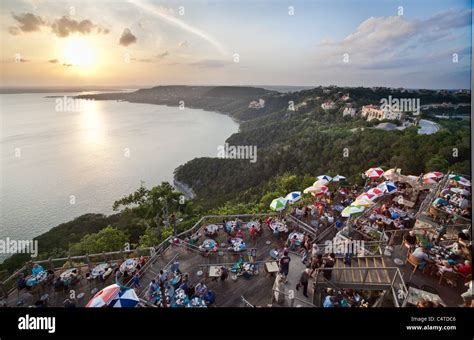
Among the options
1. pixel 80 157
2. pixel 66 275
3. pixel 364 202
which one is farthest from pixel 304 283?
pixel 80 157

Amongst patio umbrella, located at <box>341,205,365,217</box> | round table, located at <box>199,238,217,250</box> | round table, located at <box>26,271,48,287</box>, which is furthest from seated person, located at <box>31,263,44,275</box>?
patio umbrella, located at <box>341,205,365,217</box>

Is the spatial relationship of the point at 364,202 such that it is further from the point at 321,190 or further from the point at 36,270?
the point at 36,270

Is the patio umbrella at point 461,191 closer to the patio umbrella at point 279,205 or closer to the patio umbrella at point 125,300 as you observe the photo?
the patio umbrella at point 279,205

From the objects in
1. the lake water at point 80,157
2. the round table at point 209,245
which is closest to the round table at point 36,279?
the round table at point 209,245

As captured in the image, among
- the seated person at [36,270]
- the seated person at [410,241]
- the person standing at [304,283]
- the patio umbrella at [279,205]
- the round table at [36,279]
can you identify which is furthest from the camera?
the patio umbrella at [279,205]

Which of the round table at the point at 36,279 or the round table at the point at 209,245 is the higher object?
the round table at the point at 209,245

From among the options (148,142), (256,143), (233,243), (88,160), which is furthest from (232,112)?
(233,243)

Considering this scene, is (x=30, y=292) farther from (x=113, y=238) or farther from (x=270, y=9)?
(x=270, y=9)
